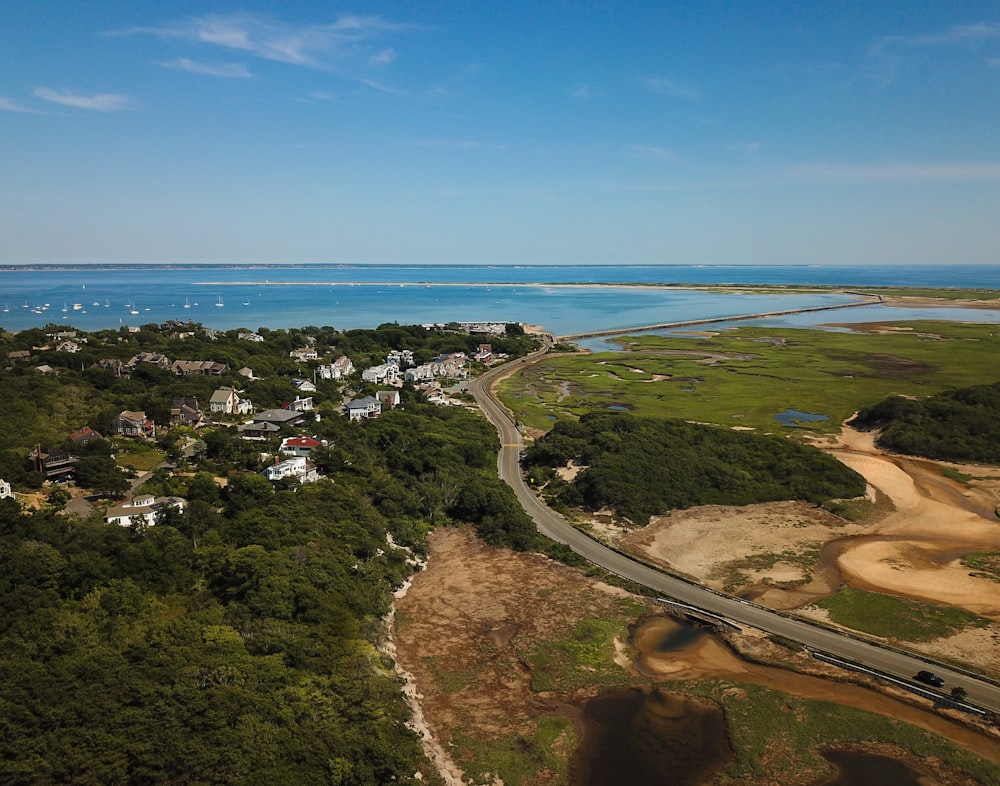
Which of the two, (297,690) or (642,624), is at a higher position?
(297,690)

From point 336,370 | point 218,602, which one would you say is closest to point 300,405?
point 336,370

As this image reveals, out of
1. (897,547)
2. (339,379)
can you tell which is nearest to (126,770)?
(897,547)

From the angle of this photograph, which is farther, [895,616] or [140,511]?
[140,511]

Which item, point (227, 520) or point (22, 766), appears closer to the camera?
point (22, 766)

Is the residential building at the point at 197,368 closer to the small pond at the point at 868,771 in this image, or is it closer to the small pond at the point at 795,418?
the small pond at the point at 795,418

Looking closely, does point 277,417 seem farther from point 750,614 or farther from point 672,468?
point 750,614

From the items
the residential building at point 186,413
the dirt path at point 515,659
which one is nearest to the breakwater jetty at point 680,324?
the residential building at point 186,413

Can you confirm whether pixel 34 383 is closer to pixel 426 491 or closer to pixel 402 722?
pixel 426 491

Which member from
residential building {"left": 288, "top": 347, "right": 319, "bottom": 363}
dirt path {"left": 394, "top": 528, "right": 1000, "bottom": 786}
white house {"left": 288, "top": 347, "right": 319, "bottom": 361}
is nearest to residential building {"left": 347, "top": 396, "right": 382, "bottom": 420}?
dirt path {"left": 394, "top": 528, "right": 1000, "bottom": 786}
